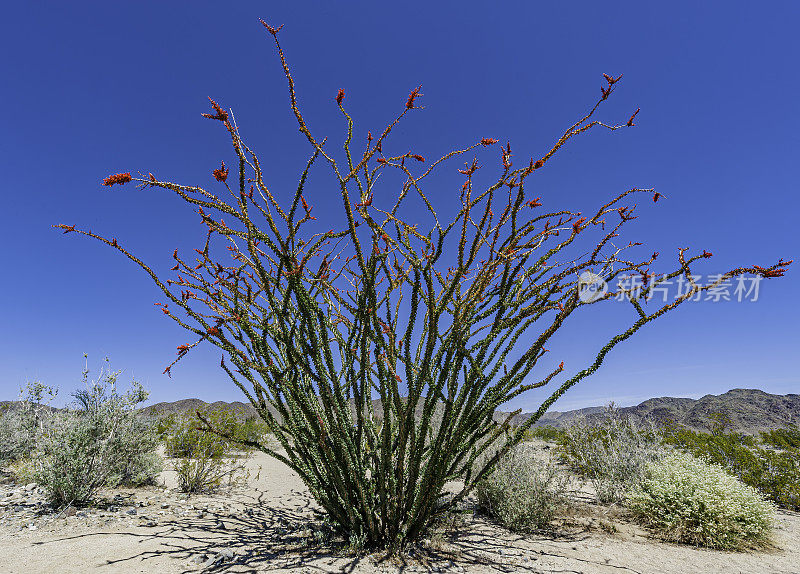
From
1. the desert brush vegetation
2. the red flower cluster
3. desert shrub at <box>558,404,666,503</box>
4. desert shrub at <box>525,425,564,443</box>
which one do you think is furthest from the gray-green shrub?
desert shrub at <box>525,425,564,443</box>

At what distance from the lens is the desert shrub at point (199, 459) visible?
658 centimetres

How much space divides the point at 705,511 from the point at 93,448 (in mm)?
8372

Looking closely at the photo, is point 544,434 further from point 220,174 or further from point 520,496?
point 220,174

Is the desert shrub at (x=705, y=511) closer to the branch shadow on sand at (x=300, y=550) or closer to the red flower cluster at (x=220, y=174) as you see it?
the branch shadow on sand at (x=300, y=550)

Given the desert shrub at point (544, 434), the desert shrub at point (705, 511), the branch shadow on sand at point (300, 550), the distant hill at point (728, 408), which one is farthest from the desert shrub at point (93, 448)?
the distant hill at point (728, 408)

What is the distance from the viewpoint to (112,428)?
5906 millimetres

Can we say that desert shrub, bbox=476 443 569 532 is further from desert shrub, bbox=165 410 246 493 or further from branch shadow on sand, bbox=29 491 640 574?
desert shrub, bbox=165 410 246 493

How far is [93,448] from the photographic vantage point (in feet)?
18.2

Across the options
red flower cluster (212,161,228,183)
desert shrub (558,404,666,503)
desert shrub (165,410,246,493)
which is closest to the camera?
red flower cluster (212,161,228,183)

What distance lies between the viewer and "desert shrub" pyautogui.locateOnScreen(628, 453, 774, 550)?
182 inches

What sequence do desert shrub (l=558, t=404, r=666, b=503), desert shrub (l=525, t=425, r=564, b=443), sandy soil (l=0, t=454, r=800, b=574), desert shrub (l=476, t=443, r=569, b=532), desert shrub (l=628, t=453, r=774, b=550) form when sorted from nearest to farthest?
sandy soil (l=0, t=454, r=800, b=574), desert shrub (l=628, t=453, r=774, b=550), desert shrub (l=476, t=443, r=569, b=532), desert shrub (l=558, t=404, r=666, b=503), desert shrub (l=525, t=425, r=564, b=443)

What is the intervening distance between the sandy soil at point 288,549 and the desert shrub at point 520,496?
24 centimetres

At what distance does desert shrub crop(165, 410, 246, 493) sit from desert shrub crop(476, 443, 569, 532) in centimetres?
390

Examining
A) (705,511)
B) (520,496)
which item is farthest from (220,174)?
(705,511)
